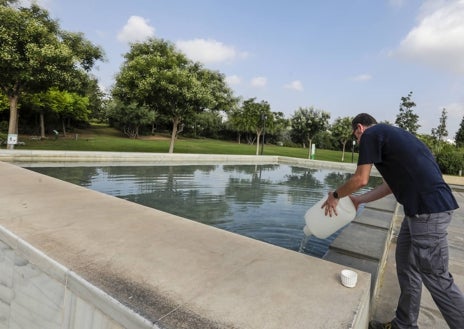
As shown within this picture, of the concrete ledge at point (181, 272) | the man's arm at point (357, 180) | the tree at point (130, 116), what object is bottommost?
the concrete ledge at point (181, 272)

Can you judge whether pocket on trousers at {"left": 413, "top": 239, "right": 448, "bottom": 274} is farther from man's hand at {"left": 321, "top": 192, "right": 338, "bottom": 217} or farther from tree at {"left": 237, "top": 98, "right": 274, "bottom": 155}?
tree at {"left": 237, "top": 98, "right": 274, "bottom": 155}

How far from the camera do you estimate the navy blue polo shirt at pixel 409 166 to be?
6.79ft

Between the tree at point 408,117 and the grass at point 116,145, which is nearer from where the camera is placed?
the grass at point 116,145

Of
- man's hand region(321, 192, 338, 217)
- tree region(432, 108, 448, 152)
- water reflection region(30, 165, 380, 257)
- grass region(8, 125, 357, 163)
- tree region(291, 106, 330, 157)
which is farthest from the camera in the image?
tree region(432, 108, 448, 152)

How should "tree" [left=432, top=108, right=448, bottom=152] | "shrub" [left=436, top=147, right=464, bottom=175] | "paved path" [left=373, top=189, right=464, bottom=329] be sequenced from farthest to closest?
1. "tree" [left=432, top=108, right=448, bottom=152]
2. "shrub" [left=436, top=147, right=464, bottom=175]
3. "paved path" [left=373, top=189, right=464, bottom=329]

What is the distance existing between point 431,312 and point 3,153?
43.4ft

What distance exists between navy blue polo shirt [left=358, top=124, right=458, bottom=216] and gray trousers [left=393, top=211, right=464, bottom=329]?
0.31 feet

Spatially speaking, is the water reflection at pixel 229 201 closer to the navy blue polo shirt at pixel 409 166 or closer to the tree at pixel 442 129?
the navy blue polo shirt at pixel 409 166

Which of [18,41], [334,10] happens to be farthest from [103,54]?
[334,10]

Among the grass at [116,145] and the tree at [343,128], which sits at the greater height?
the tree at [343,128]

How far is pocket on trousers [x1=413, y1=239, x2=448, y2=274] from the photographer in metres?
2.03

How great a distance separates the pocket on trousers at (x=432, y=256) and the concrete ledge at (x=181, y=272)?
15.6 inches

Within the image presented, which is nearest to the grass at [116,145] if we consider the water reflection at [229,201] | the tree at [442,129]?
the water reflection at [229,201]

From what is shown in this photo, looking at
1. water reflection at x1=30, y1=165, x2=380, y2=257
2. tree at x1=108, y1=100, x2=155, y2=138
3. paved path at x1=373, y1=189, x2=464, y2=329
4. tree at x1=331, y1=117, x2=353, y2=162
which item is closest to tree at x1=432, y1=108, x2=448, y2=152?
tree at x1=331, y1=117, x2=353, y2=162
